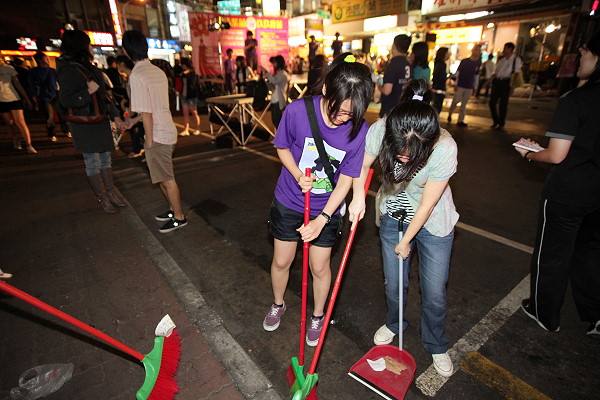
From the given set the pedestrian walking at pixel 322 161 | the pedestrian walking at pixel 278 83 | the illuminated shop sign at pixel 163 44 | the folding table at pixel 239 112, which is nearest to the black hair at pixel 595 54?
the pedestrian walking at pixel 322 161

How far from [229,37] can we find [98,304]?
1547 cm

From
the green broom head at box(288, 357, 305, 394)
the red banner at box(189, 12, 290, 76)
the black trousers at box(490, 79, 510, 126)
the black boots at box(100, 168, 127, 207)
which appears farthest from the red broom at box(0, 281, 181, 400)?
the red banner at box(189, 12, 290, 76)

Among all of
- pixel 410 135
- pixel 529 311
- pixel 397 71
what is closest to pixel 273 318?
pixel 410 135

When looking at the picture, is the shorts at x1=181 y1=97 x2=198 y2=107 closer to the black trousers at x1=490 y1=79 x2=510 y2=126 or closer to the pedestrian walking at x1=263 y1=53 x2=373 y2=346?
the pedestrian walking at x1=263 y1=53 x2=373 y2=346

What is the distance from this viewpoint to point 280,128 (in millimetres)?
2189

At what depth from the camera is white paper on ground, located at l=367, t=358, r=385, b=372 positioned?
90.4 inches

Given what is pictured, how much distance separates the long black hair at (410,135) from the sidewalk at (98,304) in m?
1.82

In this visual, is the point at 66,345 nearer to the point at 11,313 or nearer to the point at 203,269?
the point at 11,313

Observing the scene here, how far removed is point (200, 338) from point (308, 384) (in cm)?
124

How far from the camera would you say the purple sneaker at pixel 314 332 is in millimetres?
2686

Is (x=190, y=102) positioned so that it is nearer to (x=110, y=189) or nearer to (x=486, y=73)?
(x=110, y=189)

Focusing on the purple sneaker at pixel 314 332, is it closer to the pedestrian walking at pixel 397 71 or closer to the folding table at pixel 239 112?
the pedestrian walking at pixel 397 71

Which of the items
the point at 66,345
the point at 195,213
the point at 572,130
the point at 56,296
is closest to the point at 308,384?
the point at 66,345

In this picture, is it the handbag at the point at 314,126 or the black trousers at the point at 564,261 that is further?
the black trousers at the point at 564,261
